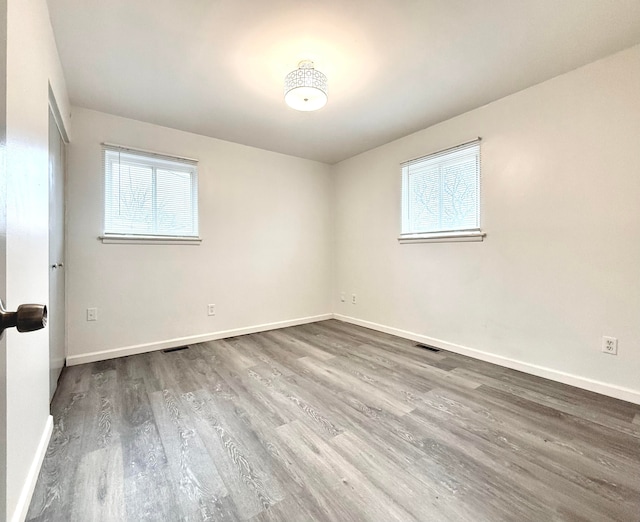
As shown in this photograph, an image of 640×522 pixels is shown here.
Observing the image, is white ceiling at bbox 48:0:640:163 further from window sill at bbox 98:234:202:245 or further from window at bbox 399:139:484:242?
window sill at bbox 98:234:202:245

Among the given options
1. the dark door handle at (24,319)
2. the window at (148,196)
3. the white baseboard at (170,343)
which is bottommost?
the white baseboard at (170,343)

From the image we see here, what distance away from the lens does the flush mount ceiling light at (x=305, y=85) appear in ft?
6.61

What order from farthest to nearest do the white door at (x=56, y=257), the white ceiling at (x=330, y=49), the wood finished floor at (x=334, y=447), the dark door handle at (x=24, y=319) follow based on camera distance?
the white door at (x=56, y=257) < the white ceiling at (x=330, y=49) < the wood finished floor at (x=334, y=447) < the dark door handle at (x=24, y=319)

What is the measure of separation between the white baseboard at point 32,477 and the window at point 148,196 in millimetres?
1803

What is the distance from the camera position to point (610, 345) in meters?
2.09

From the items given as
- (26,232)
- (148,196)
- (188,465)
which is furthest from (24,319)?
(148,196)

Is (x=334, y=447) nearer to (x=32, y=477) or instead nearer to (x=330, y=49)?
(x=32, y=477)

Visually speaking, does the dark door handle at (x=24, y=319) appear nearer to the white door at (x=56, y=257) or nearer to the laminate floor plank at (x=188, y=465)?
the laminate floor plank at (x=188, y=465)

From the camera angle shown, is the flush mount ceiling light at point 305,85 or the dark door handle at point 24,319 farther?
the flush mount ceiling light at point 305,85

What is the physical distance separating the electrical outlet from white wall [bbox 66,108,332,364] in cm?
309

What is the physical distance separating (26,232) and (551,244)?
3276mm

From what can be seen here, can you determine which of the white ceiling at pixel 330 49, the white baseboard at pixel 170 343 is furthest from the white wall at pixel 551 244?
the white baseboard at pixel 170 343

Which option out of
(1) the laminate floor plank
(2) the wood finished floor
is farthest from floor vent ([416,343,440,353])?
(1) the laminate floor plank

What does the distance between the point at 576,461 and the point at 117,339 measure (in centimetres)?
353
